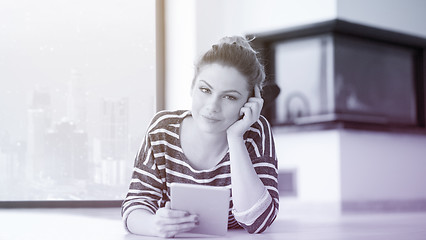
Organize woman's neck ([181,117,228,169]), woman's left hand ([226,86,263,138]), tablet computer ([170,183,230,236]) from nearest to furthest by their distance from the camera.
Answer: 1. tablet computer ([170,183,230,236])
2. woman's left hand ([226,86,263,138])
3. woman's neck ([181,117,228,169])

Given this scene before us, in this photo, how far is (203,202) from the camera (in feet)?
4.42

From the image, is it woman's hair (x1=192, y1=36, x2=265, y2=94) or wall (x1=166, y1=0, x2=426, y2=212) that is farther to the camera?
wall (x1=166, y1=0, x2=426, y2=212)

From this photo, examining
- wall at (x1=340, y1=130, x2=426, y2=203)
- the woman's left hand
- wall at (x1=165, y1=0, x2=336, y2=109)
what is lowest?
wall at (x1=340, y1=130, x2=426, y2=203)

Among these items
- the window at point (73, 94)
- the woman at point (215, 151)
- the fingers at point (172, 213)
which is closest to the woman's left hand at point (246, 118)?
the woman at point (215, 151)

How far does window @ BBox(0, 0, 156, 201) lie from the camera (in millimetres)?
3490

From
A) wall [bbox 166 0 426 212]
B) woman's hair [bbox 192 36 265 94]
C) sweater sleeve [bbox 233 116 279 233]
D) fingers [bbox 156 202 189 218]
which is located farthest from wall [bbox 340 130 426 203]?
fingers [bbox 156 202 189 218]

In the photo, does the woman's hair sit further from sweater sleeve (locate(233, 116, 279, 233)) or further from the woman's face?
sweater sleeve (locate(233, 116, 279, 233))

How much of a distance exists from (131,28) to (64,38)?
470 mm

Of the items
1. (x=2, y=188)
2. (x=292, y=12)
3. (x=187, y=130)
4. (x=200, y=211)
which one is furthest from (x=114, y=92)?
(x=200, y=211)

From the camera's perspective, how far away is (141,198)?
1.52 m

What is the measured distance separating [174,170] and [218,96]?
30 centimetres

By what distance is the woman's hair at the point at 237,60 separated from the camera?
1.45m

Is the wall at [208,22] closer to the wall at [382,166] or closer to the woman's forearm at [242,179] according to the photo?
the wall at [382,166]

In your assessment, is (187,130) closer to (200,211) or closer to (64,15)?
(200,211)
